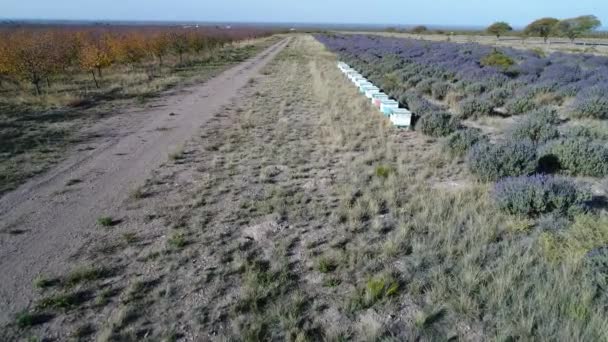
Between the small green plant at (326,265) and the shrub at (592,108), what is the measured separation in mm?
12155

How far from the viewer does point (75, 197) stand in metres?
7.36

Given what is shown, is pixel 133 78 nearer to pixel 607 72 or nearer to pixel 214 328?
pixel 214 328

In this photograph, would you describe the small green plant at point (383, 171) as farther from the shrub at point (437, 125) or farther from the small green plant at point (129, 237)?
the small green plant at point (129, 237)

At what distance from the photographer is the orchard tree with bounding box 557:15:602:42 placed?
2860 inches

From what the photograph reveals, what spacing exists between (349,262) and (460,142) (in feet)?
20.4

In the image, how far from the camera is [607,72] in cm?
1908

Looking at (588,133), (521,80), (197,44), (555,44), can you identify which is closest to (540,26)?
(555,44)

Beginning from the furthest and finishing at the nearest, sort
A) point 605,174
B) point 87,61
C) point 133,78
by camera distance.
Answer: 1. point 133,78
2. point 87,61
3. point 605,174

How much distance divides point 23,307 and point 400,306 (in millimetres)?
4479

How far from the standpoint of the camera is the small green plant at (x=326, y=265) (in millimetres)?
5020

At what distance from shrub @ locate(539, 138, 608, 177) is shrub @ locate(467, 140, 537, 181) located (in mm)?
647

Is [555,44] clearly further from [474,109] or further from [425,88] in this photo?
[474,109]

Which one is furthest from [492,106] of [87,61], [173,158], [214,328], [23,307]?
[87,61]

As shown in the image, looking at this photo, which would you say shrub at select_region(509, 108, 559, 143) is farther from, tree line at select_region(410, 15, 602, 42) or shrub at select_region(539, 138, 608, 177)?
tree line at select_region(410, 15, 602, 42)
